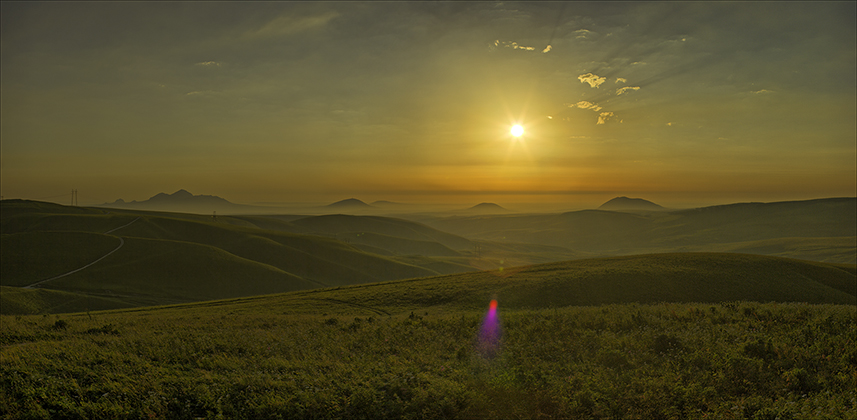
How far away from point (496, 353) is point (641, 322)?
30.4 feet

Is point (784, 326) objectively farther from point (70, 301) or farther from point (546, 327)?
point (70, 301)

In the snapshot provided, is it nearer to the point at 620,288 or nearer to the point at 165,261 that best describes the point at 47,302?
the point at 165,261

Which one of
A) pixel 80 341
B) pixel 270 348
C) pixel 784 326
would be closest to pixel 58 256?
pixel 80 341

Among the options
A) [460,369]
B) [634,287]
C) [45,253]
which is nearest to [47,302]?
[45,253]

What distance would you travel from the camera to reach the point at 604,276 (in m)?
44.5

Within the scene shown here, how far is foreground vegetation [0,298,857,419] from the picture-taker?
11344 millimetres

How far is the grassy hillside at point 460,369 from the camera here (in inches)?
448

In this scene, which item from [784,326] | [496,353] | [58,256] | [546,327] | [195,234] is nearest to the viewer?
[496,353]

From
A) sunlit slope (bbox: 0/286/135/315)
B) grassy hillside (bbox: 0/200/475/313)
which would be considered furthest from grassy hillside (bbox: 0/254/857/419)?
grassy hillside (bbox: 0/200/475/313)

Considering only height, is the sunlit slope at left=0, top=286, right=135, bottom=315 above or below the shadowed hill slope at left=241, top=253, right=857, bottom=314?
below

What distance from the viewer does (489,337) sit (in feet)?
64.0

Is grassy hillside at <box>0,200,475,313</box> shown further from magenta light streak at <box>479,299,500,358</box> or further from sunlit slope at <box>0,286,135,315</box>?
magenta light streak at <box>479,299,500,358</box>

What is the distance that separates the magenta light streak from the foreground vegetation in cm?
48

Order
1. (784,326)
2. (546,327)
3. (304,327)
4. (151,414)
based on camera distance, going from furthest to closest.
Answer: (304,327), (546,327), (784,326), (151,414)
